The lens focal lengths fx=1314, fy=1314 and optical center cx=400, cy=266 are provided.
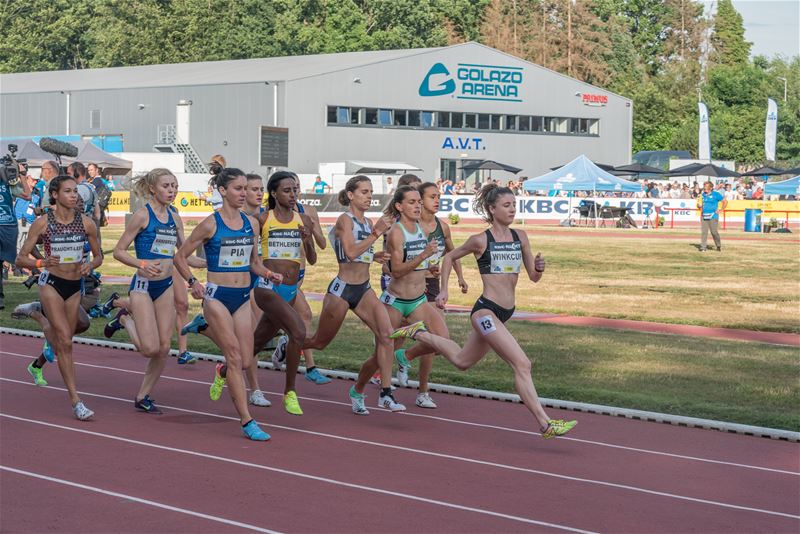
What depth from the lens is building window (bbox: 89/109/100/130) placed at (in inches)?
2867

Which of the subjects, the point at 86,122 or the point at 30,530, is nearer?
the point at 30,530

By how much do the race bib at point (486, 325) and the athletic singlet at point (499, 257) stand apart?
0.40 meters

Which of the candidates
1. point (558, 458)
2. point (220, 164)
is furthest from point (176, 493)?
point (220, 164)

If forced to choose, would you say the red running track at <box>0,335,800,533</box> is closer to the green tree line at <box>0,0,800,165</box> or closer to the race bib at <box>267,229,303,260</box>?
the race bib at <box>267,229,303,260</box>

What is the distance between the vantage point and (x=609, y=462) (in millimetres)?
9195

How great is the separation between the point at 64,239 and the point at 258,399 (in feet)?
6.97

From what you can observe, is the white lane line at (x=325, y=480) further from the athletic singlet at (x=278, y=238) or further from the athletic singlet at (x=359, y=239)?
the athletic singlet at (x=359, y=239)

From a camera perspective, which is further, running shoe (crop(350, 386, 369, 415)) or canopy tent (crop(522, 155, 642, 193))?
canopy tent (crop(522, 155, 642, 193))

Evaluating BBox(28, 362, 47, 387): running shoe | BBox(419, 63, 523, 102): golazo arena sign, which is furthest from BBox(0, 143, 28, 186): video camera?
BBox(419, 63, 523, 102): golazo arena sign

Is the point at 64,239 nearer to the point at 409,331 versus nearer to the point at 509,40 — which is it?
the point at 409,331

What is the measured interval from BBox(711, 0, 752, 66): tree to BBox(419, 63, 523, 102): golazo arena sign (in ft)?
177

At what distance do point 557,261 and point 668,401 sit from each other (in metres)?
19.1

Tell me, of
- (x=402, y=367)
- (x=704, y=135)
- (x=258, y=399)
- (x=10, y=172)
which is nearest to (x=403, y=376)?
(x=402, y=367)

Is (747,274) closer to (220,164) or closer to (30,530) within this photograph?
(220,164)
